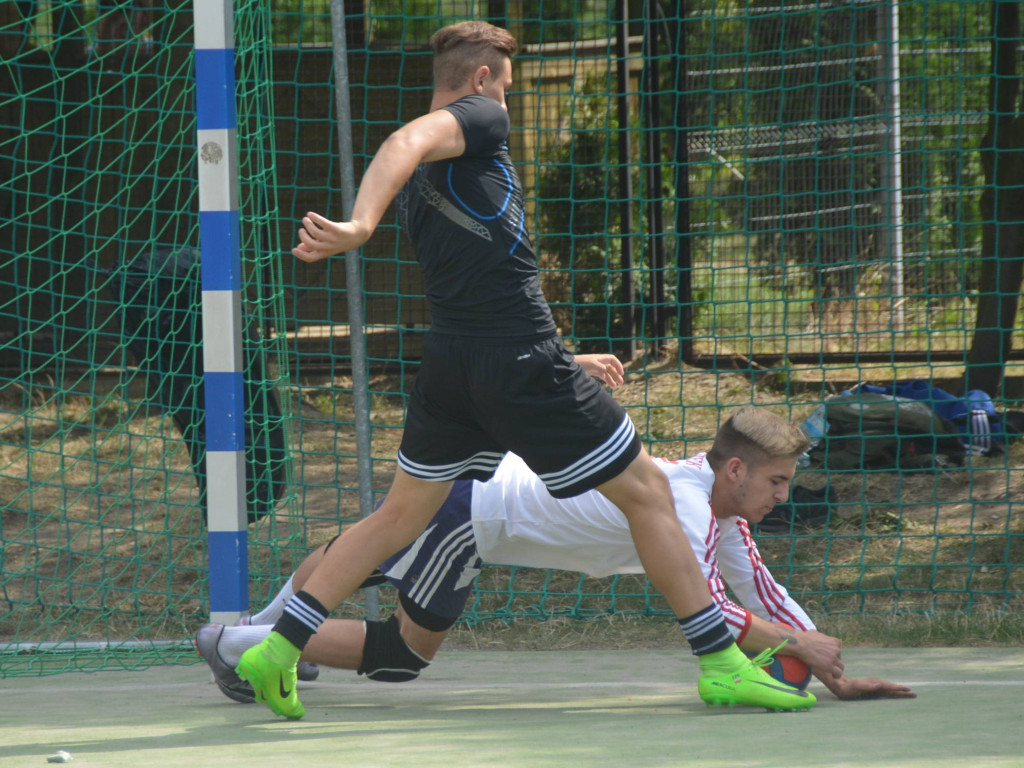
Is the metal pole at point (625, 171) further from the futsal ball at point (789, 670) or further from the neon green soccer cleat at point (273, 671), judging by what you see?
the neon green soccer cleat at point (273, 671)

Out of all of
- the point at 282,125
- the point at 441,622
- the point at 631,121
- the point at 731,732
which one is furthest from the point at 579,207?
the point at 731,732

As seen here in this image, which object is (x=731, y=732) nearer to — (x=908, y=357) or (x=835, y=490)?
(x=835, y=490)

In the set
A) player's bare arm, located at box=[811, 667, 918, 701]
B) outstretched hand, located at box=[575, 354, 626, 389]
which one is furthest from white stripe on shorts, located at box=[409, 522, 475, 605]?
player's bare arm, located at box=[811, 667, 918, 701]

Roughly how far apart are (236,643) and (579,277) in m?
5.52

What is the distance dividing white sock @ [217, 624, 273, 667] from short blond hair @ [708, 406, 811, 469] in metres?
1.23

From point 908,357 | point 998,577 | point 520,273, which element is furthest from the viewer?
point 908,357

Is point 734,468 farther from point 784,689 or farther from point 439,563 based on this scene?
point 439,563

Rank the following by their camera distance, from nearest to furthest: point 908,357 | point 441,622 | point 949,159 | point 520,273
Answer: point 520,273 → point 441,622 → point 908,357 → point 949,159

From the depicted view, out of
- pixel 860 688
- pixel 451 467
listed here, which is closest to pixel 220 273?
pixel 451 467

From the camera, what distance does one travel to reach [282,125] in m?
8.77

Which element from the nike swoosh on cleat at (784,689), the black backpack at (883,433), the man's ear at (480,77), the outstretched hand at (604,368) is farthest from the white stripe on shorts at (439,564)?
the black backpack at (883,433)

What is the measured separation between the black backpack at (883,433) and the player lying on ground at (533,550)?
109 inches

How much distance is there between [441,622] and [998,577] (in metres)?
2.43

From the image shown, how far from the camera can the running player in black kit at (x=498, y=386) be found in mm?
2828
